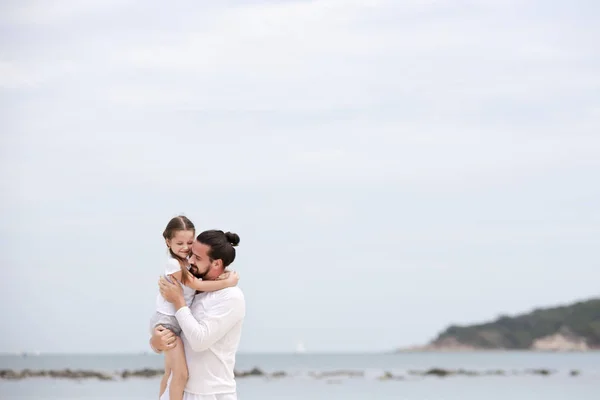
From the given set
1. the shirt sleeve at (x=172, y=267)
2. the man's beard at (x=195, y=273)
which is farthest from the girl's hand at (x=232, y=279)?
the shirt sleeve at (x=172, y=267)

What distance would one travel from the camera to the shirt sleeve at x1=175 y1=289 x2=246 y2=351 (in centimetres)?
421

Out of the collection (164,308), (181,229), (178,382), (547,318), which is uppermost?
(547,318)

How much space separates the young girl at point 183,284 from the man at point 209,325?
0.10ft

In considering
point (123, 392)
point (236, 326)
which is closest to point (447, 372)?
point (123, 392)

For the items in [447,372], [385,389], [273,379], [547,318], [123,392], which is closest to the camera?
[123,392]

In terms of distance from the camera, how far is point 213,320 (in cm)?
426

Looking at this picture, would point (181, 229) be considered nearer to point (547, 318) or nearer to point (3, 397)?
point (3, 397)

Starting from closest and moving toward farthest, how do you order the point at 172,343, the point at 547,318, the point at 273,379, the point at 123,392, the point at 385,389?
1. the point at 172,343
2. the point at 123,392
3. the point at 385,389
4. the point at 273,379
5. the point at 547,318

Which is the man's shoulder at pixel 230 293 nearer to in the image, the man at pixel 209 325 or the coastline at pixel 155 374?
the man at pixel 209 325

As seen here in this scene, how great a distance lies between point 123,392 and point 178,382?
69.1 feet

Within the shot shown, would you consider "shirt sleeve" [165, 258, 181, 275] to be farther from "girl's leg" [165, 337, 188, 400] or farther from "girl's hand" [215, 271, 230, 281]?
"girl's leg" [165, 337, 188, 400]

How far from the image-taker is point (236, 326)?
4.39 metres

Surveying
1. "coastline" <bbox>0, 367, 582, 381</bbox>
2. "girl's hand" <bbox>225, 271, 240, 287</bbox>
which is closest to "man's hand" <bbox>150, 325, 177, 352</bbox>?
"girl's hand" <bbox>225, 271, 240, 287</bbox>

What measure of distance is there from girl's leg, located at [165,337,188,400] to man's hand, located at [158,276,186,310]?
17cm
